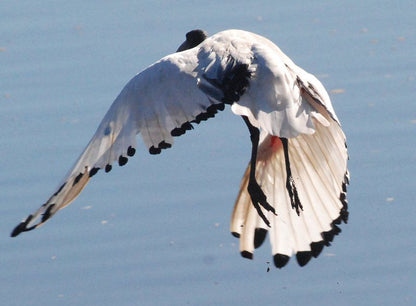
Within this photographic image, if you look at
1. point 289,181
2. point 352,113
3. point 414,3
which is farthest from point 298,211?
point 414,3

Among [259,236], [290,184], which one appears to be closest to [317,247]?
[259,236]

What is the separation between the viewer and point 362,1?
40.2 feet

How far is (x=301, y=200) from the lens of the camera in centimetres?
831

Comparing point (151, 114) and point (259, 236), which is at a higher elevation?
point (151, 114)

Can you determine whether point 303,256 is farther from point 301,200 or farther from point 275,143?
point 275,143

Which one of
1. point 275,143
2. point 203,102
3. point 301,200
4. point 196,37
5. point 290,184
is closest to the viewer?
point 203,102

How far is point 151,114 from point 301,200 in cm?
173

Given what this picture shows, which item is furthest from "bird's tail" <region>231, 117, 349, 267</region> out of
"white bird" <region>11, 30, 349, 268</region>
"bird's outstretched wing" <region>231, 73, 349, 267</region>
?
"white bird" <region>11, 30, 349, 268</region>

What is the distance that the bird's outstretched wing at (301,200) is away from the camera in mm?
8258

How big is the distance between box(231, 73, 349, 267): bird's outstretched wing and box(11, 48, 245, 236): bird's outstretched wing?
1425 mm

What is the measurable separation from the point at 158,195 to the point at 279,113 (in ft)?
8.62

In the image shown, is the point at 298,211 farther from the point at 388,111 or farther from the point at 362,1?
the point at 362,1

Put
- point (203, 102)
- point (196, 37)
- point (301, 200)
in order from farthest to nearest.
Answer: point (196, 37)
point (301, 200)
point (203, 102)

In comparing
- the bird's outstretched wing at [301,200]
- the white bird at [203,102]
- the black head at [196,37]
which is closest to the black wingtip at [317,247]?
the bird's outstretched wing at [301,200]
